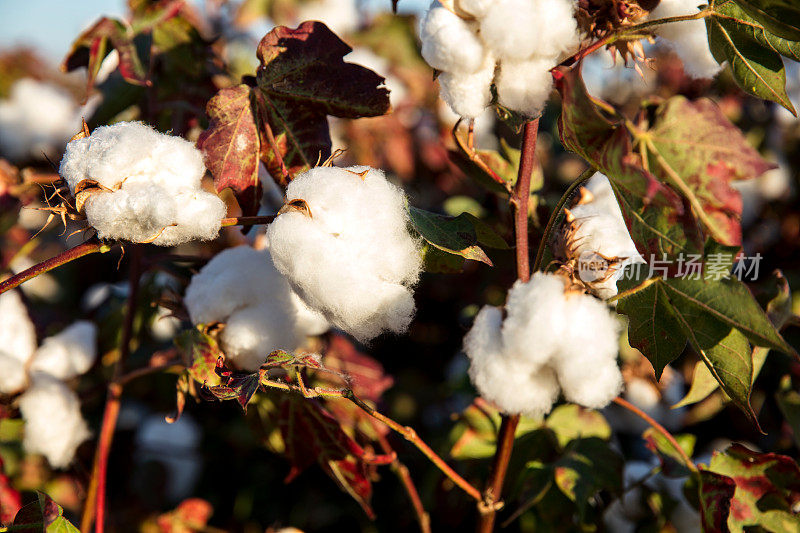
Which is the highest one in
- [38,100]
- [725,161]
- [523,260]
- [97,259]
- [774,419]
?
[725,161]

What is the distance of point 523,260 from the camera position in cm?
75

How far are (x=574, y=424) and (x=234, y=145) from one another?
0.77m

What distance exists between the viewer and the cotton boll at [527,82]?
67cm

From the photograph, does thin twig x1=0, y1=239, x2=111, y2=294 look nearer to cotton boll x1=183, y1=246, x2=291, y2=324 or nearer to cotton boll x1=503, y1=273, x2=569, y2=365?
cotton boll x1=183, y1=246, x2=291, y2=324

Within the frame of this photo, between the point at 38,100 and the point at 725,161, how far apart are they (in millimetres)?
2663

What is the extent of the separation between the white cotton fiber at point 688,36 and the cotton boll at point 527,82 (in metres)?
0.20

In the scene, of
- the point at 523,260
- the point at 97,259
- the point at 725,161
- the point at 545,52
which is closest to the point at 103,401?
the point at 97,259

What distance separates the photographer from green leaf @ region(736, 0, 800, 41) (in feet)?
2.13

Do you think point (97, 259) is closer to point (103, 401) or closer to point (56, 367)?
point (103, 401)

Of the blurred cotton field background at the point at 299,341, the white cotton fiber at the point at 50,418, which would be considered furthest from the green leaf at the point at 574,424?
the white cotton fiber at the point at 50,418

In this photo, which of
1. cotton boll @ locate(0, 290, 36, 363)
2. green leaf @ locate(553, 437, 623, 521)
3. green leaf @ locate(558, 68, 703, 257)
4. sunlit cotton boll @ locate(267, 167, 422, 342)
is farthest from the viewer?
cotton boll @ locate(0, 290, 36, 363)

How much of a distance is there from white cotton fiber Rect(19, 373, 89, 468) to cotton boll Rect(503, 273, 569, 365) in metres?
0.90

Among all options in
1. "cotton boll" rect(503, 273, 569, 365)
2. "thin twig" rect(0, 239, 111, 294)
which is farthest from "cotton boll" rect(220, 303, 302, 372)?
"cotton boll" rect(503, 273, 569, 365)

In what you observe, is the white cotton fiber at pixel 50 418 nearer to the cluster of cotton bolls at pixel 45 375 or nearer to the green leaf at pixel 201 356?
Answer: the cluster of cotton bolls at pixel 45 375
